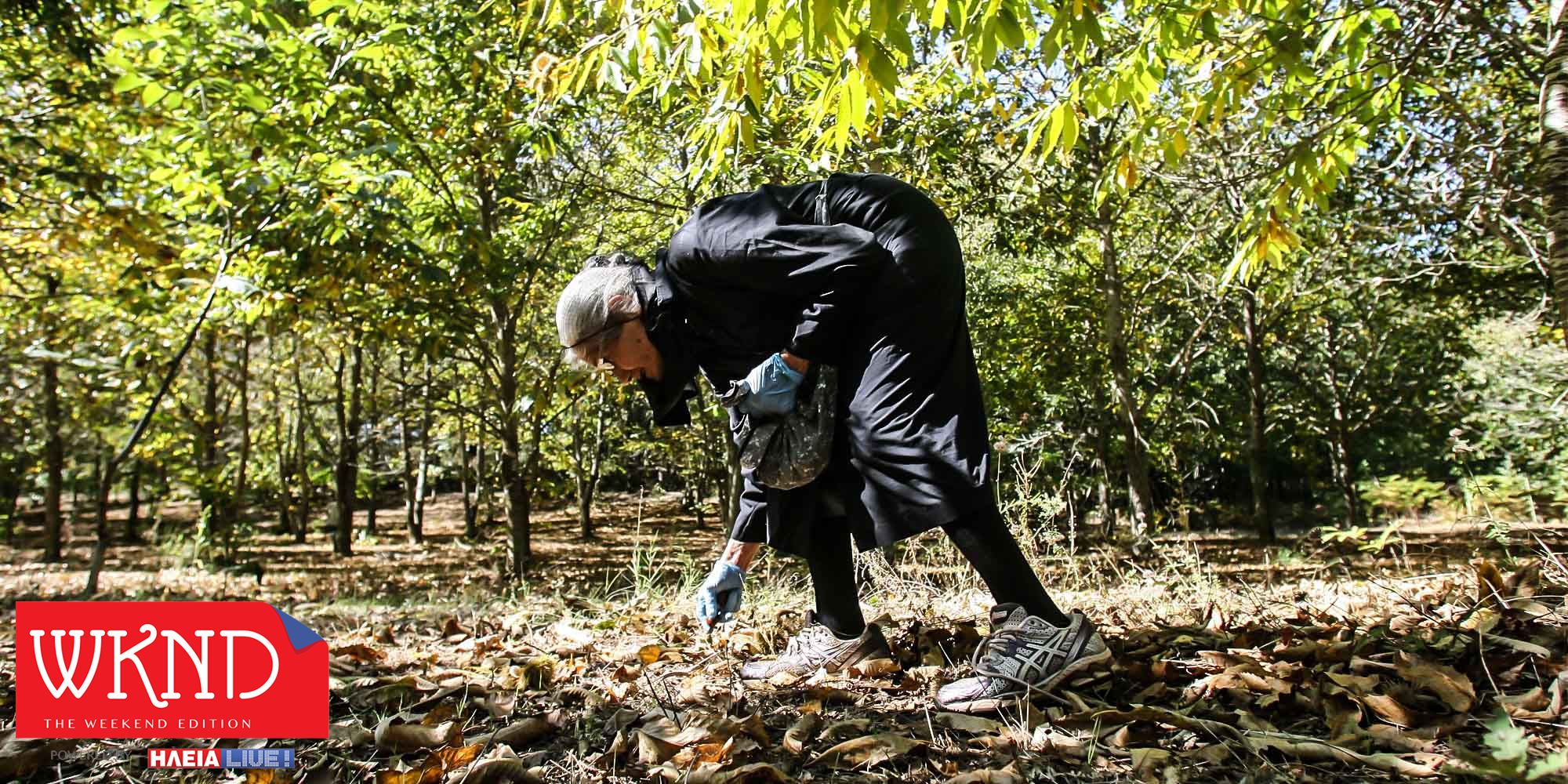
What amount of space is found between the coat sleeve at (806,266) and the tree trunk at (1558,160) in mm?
1516

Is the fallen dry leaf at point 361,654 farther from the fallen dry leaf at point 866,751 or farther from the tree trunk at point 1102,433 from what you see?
the tree trunk at point 1102,433

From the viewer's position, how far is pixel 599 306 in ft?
7.72

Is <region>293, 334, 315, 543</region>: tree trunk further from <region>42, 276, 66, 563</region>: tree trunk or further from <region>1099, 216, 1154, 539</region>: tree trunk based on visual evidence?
<region>1099, 216, 1154, 539</region>: tree trunk

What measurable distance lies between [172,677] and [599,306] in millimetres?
1294

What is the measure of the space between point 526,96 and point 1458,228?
943cm

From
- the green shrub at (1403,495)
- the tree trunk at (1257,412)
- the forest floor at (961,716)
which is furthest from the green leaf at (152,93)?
the green shrub at (1403,495)

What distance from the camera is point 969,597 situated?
151 inches

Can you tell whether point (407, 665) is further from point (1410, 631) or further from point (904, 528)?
point (1410, 631)

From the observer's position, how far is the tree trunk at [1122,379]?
32.2ft

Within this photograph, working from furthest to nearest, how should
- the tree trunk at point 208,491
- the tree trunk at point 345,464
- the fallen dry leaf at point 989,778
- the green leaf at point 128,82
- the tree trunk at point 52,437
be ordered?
the tree trunk at point 345,464 < the tree trunk at point 208,491 < the tree trunk at point 52,437 < the green leaf at point 128,82 < the fallen dry leaf at point 989,778

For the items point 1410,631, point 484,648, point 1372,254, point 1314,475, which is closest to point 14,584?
point 484,648

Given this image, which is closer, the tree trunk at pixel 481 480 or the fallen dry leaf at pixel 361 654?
the fallen dry leaf at pixel 361 654

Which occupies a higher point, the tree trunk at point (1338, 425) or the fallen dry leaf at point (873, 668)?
the tree trunk at point (1338, 425)

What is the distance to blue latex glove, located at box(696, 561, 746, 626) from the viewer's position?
2508 mm
